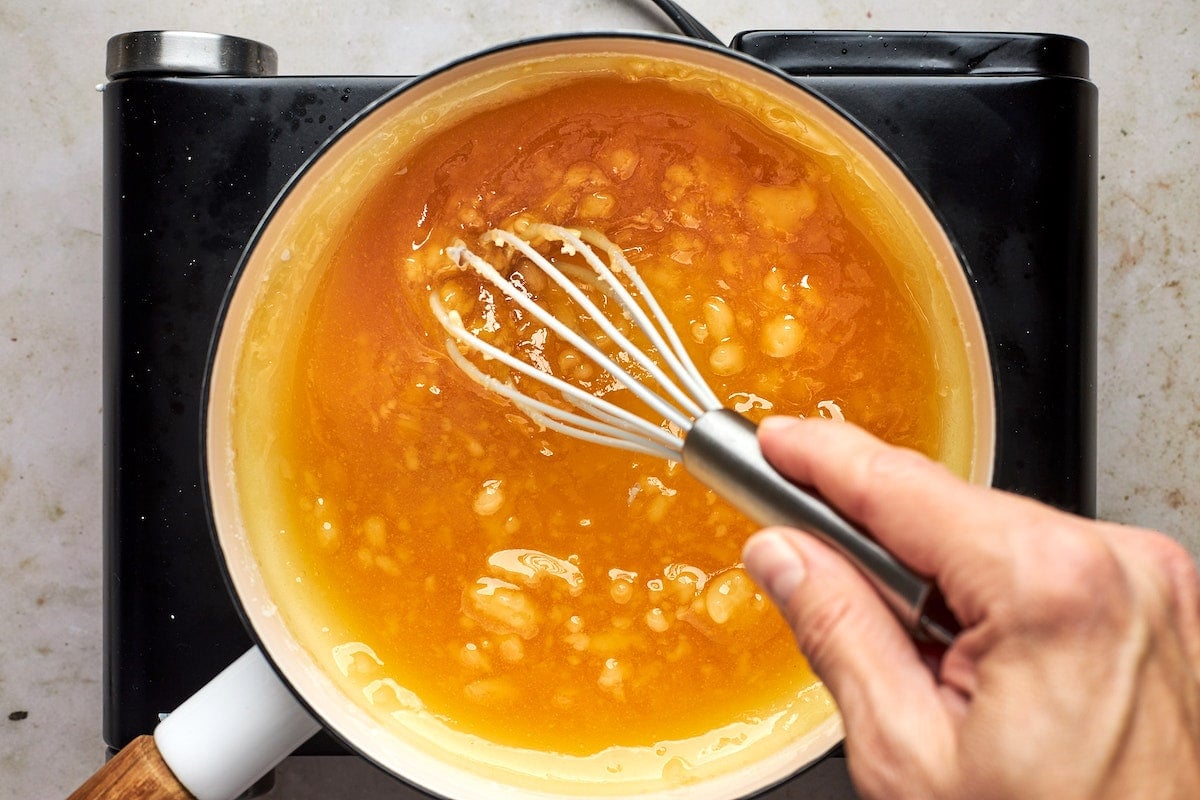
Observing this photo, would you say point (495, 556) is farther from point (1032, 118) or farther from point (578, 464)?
point (1032, 118)

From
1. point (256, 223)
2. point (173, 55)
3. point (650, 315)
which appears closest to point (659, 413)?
point (650, 315)

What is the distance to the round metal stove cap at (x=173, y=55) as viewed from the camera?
69 cm

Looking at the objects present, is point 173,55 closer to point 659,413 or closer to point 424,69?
point 424,69

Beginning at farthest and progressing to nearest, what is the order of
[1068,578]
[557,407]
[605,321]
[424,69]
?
1. [424,69]
2. [557,407]
3. [605,321]
4. [1068,578]

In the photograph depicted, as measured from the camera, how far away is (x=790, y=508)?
0.46 m

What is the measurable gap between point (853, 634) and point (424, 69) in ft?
2.11

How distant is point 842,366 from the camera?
663 mm

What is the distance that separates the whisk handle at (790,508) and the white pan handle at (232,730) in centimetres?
30

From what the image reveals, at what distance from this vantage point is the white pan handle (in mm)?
583

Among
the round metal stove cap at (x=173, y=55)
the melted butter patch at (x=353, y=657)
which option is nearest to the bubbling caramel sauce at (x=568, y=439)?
Answer: the melted butter patch at (x=353, y=657)

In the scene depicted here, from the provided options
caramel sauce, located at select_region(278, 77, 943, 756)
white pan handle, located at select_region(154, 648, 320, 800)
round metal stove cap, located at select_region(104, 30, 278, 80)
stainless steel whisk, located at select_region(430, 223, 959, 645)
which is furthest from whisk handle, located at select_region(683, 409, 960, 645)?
round metal stove cap, located at select_region(104, 30, 278, 80)

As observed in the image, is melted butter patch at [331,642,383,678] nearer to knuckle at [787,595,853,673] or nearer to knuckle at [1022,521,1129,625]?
knuckle at [787,595,853,673]

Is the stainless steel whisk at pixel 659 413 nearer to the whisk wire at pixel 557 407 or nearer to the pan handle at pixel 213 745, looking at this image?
the whisk wire at pixel 557 407

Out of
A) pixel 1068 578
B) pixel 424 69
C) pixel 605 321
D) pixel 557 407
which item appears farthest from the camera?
pixel 424 69
